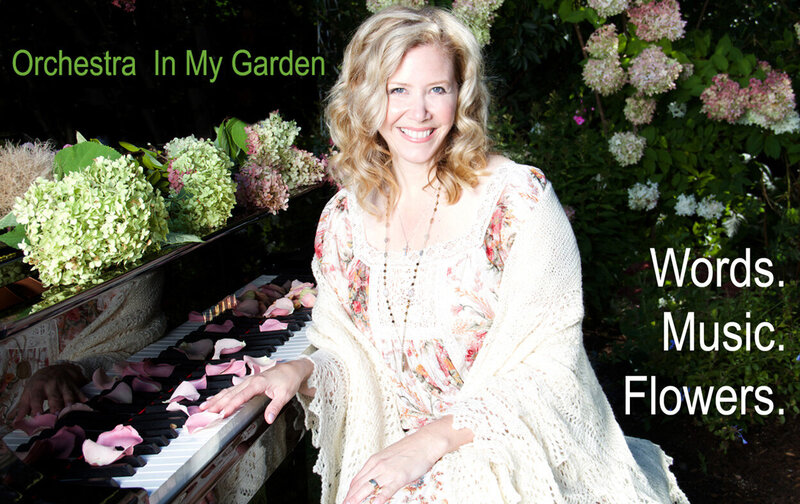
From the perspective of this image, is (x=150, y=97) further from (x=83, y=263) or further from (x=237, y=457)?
(x=237, y=457)

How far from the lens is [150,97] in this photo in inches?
96.7

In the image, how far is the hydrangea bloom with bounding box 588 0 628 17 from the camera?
3.84 metres

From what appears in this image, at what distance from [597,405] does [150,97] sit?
1754 millimetres

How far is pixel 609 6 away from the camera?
3.86m

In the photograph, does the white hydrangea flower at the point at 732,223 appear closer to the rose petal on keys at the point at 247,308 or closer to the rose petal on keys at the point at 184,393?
the rose petal on keys at the point at 247,308

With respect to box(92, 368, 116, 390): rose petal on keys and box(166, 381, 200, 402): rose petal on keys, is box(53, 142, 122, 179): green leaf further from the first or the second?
box(166, 381, 200, 402): rose petal on keys

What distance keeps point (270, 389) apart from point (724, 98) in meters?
3.20

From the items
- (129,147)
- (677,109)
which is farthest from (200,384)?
(677,109)

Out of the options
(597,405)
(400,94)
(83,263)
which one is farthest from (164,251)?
(597,405)

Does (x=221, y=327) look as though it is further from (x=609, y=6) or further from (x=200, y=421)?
(x=609, y=6)

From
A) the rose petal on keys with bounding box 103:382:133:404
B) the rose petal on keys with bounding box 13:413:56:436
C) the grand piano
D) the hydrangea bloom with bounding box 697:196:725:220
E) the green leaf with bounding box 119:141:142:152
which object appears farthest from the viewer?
the hydrangea bloom with bounding box 697:196:725:220

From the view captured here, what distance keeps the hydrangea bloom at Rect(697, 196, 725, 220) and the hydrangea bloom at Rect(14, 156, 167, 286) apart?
3671 millimetres

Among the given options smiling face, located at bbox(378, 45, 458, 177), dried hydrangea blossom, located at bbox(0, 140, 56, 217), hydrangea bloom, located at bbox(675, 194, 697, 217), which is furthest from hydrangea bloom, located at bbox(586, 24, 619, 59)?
dried hydrangea blossom, located at bbox(0, 140, 56, 217)

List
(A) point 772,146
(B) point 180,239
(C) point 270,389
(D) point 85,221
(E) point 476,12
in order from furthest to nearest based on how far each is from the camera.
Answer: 1. (A) point 772,146
2. (E) point 476,12
3. (B) point 180,239
4. (C) point 270,389
5. (D) point 85,221
